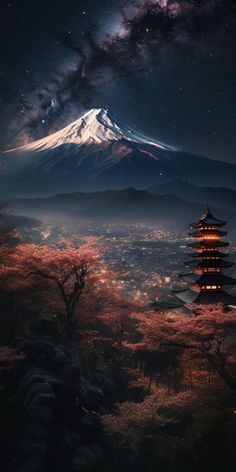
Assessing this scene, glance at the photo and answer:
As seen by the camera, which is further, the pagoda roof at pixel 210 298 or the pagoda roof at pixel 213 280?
the pagoda roof at pixel 213 280

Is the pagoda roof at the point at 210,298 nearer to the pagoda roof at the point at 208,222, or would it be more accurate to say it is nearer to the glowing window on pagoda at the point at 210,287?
the glowing window on pagoda at the point at 210,287

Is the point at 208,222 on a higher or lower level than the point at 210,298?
higher

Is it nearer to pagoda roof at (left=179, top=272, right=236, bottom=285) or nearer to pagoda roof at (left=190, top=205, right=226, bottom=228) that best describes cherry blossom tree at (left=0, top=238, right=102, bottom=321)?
pagoda roof at (left=179, top=272, right=236, bottom=285)

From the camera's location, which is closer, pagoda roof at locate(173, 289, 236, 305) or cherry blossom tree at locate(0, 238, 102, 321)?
cherry blossom tree at locate(0, 238, 102, 321)

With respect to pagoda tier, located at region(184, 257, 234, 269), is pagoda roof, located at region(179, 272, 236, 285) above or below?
below

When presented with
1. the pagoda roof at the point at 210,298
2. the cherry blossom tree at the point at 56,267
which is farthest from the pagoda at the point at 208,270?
the cherry blossom tree at the point at 56,267

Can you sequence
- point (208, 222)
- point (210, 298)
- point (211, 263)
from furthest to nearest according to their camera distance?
point (208, 222)
point (211, 263)
point (210, 298)

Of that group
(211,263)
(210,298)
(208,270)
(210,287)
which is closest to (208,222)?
(211,263)

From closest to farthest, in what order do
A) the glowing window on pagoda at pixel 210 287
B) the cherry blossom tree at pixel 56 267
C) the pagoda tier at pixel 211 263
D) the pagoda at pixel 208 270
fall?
the cherry blossom tree at pixel 56 267
the pagoda at pixel 208 270
the glowing window on pagoda at pixel 210 287
the pagoda tier at pixel 211 263

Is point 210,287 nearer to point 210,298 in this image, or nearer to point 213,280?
point 213,280

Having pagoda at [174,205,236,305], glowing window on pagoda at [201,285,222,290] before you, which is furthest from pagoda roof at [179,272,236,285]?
glowing window on pagoda at [201,285,222,290]

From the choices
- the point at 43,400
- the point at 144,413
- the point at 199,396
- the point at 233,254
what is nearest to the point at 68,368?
the point at 43,400
